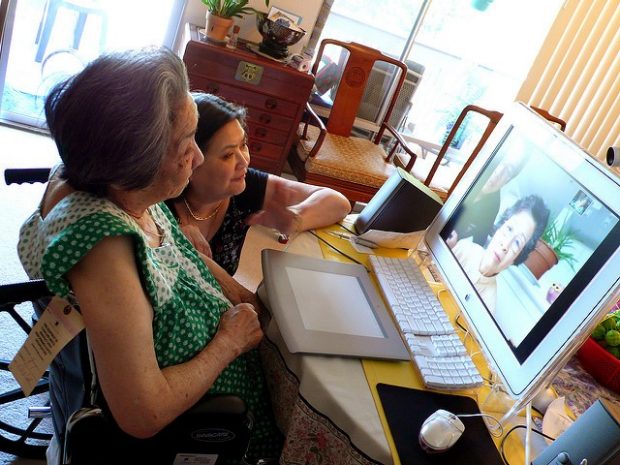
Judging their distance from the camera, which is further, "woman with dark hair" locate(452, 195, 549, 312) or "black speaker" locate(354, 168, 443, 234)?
"black speaker" locate(354, 168, 443, 234)

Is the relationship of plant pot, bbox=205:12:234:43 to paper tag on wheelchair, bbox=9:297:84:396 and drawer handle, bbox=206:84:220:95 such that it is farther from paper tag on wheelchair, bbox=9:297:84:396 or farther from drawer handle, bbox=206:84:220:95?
paper tag on wheelchair, bbox=9:297:84:396

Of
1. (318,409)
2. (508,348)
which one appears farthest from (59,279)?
(508,348)

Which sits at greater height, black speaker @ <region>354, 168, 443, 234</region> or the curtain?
the curtain

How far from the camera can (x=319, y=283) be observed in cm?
125

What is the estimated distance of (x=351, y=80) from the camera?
3199 millimetres

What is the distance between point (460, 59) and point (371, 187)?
1737 mm

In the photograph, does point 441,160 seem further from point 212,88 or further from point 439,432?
point 439,432

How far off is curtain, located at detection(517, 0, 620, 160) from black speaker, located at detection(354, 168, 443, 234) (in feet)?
8.71

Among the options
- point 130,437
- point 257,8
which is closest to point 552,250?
point 130,437

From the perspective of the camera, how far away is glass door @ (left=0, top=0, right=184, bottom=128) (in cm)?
322

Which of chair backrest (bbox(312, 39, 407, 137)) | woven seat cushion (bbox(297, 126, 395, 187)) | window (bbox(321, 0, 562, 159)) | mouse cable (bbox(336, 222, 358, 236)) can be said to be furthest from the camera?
window (bbox(321, 0, 562, 159))

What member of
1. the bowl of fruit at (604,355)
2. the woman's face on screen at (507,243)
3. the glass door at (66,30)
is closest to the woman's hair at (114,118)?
the woman's face on screen at (507,243)

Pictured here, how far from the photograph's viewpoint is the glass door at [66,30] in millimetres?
3217

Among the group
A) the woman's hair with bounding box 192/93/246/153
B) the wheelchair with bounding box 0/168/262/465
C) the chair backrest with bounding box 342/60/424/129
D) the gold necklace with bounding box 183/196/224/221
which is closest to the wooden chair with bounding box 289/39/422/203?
the chair backrest with bounding box 342/60/424/129
